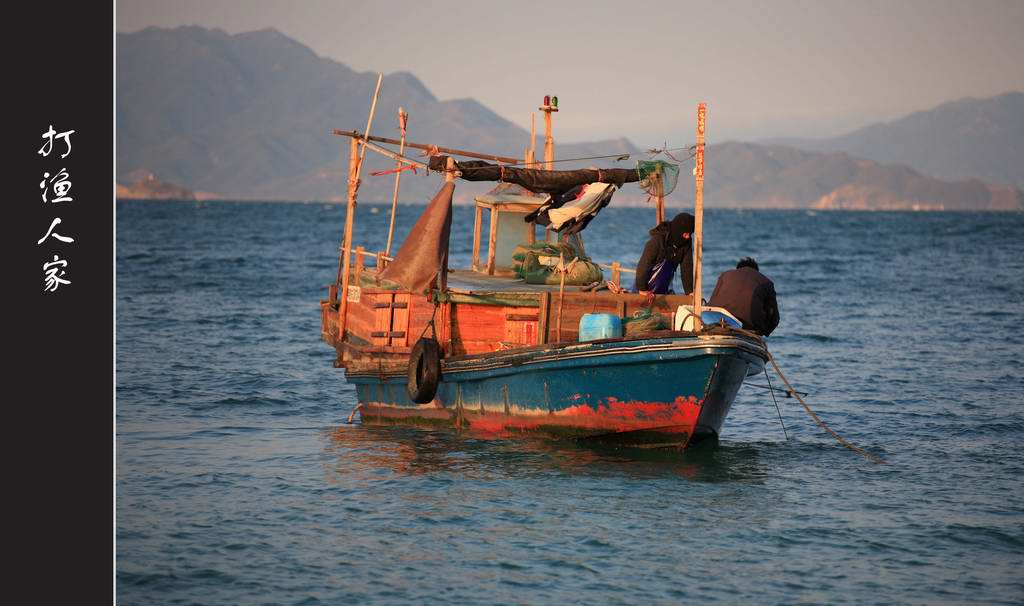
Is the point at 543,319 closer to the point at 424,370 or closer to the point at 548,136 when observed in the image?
the point at 424,370

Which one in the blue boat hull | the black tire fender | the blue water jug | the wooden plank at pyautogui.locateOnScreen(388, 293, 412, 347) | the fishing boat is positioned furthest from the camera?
the wooden plank at pyautogui.locateOnScreen(388, 293, 412, 347)

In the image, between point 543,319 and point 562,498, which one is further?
point 543,319

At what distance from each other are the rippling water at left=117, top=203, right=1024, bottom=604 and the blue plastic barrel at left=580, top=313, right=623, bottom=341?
1.54 meters

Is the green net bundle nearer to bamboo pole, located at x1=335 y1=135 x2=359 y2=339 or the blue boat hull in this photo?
the blue boat hull

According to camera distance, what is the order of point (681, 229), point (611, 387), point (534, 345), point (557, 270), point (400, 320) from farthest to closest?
point (557, 270)
point (400, 320)
point (681, 229)
point (534, 345)
point (611, 387)

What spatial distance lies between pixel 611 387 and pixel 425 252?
319cm

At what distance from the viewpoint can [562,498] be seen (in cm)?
1345

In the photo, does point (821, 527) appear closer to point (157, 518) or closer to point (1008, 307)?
point (157, 518)

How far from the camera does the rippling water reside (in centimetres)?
1081

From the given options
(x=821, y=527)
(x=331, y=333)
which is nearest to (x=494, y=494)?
(x=821, y=527)

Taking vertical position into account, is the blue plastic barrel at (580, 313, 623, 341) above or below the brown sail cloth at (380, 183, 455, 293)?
below
